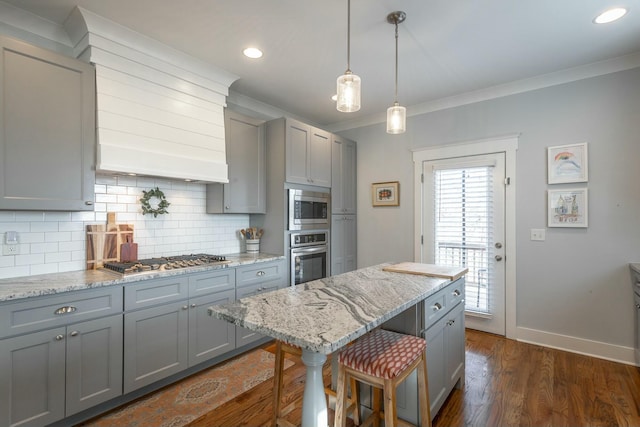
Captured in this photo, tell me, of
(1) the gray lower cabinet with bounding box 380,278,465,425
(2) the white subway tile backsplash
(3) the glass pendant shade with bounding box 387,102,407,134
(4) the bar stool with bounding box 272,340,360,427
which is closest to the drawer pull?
(2) the white subway tile backsplash

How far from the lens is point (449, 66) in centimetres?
287

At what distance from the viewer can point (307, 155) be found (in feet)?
11.7

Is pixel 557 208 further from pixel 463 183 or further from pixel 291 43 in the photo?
pixel 291 43

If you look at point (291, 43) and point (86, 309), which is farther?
point (291, 43)

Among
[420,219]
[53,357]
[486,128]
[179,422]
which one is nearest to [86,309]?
[53,357]

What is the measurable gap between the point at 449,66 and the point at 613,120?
1539 millimetres

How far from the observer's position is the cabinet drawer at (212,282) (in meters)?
2.48

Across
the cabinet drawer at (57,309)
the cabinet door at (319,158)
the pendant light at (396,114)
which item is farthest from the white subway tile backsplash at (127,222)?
the pendant light at (396,114)

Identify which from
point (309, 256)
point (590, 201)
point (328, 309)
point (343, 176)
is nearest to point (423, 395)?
point (328, 309)

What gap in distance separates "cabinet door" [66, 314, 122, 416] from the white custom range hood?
3.53 ft

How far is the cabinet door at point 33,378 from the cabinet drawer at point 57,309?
6 cm

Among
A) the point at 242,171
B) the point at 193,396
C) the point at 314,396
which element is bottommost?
the point at 193,396

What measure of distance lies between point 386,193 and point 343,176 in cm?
62

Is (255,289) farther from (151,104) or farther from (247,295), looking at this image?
(151,104)
